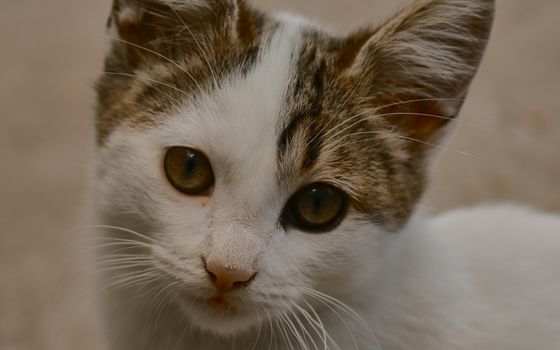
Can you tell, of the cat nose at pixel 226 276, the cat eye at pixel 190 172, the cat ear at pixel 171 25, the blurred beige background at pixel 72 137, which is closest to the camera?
the cat nose at pixel 226 276

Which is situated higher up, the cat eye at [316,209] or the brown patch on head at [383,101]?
the brown patch on head at [383,101]

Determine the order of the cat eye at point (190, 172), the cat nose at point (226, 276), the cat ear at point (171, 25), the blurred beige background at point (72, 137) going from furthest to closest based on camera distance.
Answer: the blurred beige background at point (72, 137), the cat ear at point (171, 25), the cat eye at point (190, 172), the cat nose at point (226, 276)

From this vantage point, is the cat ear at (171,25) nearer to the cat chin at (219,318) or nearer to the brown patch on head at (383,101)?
the brown patch on head at (383,101)

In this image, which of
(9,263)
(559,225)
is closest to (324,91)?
(559,225)

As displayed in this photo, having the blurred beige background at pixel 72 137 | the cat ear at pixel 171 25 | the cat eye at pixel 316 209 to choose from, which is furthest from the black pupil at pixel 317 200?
the blurred beige background at pixel 72 137

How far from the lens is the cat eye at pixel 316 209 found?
1.29 metres

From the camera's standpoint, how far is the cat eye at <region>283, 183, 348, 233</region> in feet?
4.23

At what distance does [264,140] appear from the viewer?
1244 millimetres

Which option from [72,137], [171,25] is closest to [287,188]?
[171,25]

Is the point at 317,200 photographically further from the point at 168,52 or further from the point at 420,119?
the point at 168,52

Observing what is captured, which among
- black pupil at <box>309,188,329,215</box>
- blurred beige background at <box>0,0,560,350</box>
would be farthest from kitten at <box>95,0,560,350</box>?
blurred beige background at <box>0,0,560,350</box>

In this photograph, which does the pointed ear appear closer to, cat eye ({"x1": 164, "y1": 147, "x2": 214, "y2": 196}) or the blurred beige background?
cat eye ({"x1": 164, "y1": 147, "x2": 214, "y2": 196})

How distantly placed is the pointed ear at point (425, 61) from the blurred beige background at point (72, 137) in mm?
798

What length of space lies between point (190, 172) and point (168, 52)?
306 mm
